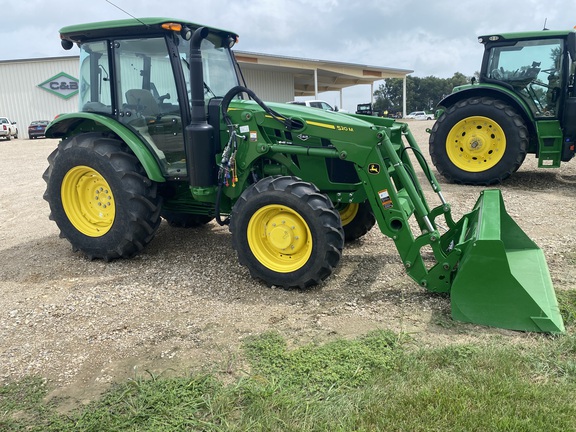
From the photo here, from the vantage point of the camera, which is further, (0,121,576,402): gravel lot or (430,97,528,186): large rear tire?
(430,97,528,186): large rear tire

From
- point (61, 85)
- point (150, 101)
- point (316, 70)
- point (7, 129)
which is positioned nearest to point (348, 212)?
point (150, 101)

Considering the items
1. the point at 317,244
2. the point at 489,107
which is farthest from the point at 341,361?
the point at 489,107

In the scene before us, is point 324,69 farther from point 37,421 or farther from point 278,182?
point 37,421

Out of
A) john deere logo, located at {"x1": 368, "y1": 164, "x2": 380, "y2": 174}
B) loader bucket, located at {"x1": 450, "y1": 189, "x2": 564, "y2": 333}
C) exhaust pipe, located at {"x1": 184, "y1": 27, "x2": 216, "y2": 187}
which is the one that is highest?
exhaust pipe, located at {"x1": 184, "y1": 27, "x2": 216, "y2": 187}

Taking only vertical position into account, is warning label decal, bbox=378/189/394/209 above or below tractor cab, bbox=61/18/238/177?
below

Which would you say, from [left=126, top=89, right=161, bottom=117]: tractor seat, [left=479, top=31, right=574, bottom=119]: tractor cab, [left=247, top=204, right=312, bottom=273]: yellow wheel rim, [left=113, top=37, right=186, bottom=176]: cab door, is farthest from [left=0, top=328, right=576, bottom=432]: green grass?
[left=479, top=31, right=574, bottom=119]: tractor cab

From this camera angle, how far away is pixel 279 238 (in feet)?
14.1

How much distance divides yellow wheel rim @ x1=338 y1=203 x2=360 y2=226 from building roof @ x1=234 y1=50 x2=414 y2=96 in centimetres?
2166

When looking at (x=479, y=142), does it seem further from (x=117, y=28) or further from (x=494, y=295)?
(x=117, y=28)

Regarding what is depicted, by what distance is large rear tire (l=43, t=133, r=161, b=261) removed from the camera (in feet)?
15.9

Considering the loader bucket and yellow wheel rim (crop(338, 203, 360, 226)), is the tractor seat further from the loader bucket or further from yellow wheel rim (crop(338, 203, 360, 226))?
the loader bucket

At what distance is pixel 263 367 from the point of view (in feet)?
10.2

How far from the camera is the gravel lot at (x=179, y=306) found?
3297 millimetres

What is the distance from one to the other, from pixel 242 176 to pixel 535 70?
6186 millimetres
